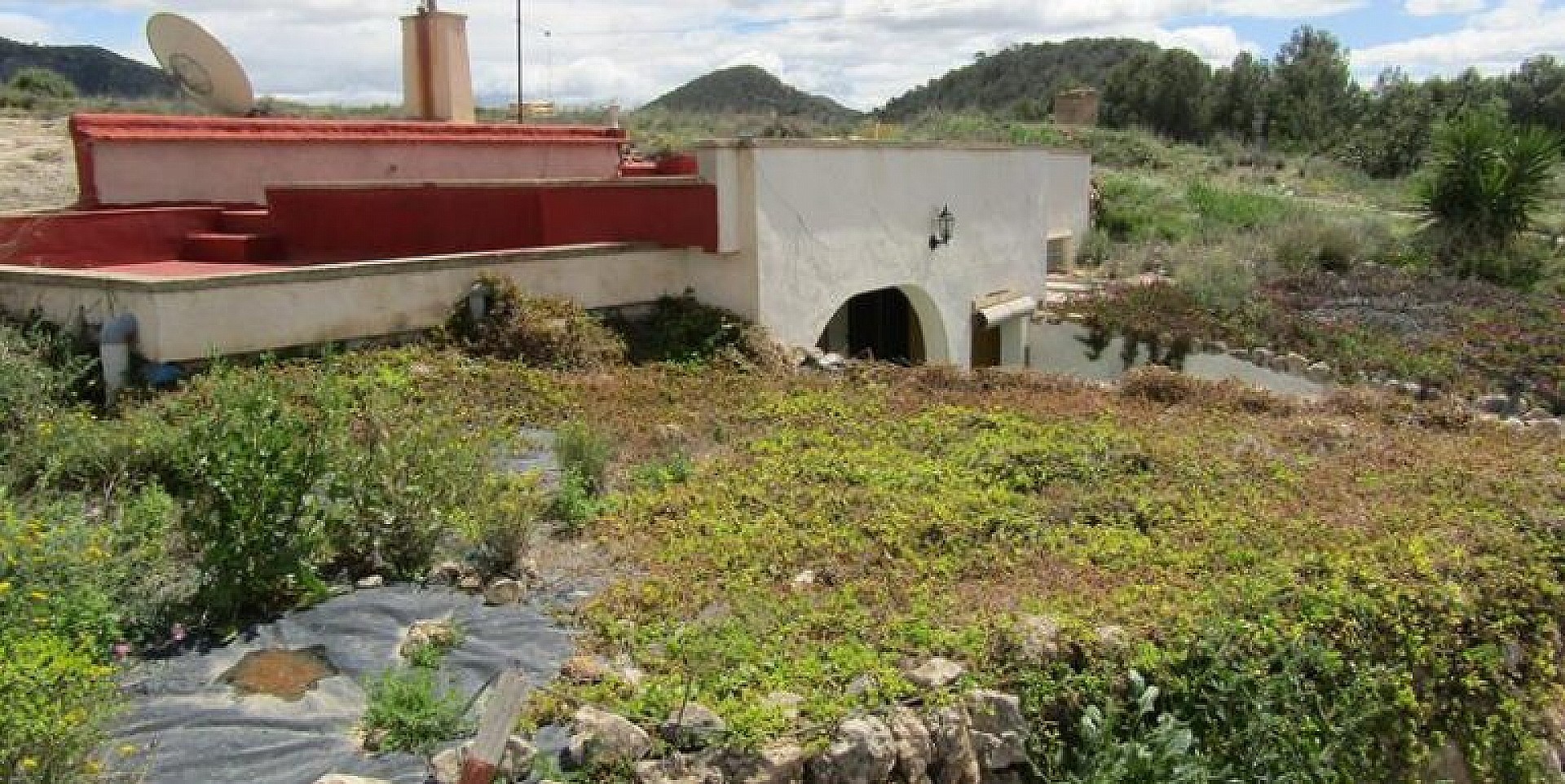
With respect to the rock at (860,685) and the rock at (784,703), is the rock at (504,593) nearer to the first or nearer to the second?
the rock at (784,703)

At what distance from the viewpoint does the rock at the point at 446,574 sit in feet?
19.0

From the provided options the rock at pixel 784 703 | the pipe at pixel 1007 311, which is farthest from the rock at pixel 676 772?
the pipe at pixel 1007 311

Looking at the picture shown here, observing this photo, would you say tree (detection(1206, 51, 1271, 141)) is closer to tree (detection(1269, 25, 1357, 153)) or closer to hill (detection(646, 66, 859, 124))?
tree (detection(1269, 25, 1357, 153))

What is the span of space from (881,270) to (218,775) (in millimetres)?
9558

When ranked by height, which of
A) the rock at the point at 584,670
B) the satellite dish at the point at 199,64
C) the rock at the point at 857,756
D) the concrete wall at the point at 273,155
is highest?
the satellite dish at the point at 199,64

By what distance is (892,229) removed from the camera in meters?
12.8

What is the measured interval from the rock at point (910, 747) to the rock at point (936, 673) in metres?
0.20

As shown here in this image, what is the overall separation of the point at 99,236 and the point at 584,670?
8612mm

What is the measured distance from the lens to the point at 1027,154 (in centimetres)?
1512

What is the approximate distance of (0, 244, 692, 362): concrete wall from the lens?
8344 mm

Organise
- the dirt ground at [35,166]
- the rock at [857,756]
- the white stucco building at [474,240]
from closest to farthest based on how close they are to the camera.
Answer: the rock at [857,756], the white stucco building at [474,240], the dirt ground at [35,166]

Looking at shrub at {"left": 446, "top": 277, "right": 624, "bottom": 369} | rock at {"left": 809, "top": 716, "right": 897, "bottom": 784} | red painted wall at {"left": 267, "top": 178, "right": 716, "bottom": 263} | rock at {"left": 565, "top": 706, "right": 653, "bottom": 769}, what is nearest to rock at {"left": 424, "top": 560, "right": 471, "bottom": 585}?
rock at {"left": 565, "top": 706, "right": 653, "bottom": 769}

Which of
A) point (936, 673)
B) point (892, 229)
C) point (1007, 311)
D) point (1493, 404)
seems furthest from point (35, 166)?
point (1493, 404)

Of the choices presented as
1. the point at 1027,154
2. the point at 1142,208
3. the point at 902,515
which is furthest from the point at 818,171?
the point at 1142,208
